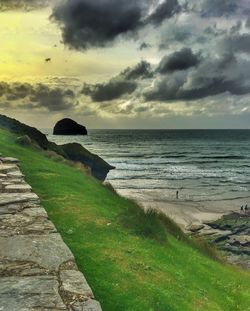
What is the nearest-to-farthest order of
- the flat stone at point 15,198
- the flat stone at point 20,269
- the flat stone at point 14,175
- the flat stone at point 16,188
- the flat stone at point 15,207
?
the flat stone at point 20,269, the flat stone at point 15,207, the flat stone at point 15,198, the flat stone at point 16,188, the flat stone at point 14,175

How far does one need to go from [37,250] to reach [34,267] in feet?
2.12

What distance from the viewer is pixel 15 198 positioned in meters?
10.4

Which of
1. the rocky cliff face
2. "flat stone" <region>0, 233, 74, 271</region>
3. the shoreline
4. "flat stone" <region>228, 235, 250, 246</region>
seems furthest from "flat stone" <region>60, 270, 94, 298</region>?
the shoreline

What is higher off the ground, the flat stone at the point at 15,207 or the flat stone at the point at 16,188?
the flat stone at the point at 16,188

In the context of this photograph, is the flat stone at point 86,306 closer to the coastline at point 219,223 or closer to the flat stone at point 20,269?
the flat stone at point 20,269

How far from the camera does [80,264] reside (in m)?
8.39

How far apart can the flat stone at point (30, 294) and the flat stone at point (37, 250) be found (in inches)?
22.3

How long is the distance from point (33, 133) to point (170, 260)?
24669 millimetres

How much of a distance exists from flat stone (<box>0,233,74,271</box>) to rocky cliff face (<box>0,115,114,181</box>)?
825 inches

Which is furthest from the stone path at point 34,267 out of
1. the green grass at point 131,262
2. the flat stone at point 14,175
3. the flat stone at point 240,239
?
the flat stone at point 240,239

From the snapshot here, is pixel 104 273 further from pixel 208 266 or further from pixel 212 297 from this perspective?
pixel 208 266

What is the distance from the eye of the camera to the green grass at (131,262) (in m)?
7.73

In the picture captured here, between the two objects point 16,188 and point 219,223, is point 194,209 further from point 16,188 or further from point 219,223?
point 16,188

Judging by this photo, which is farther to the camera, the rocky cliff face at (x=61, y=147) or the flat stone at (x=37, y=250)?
the rocky cliff face at (x=61, y=147)
